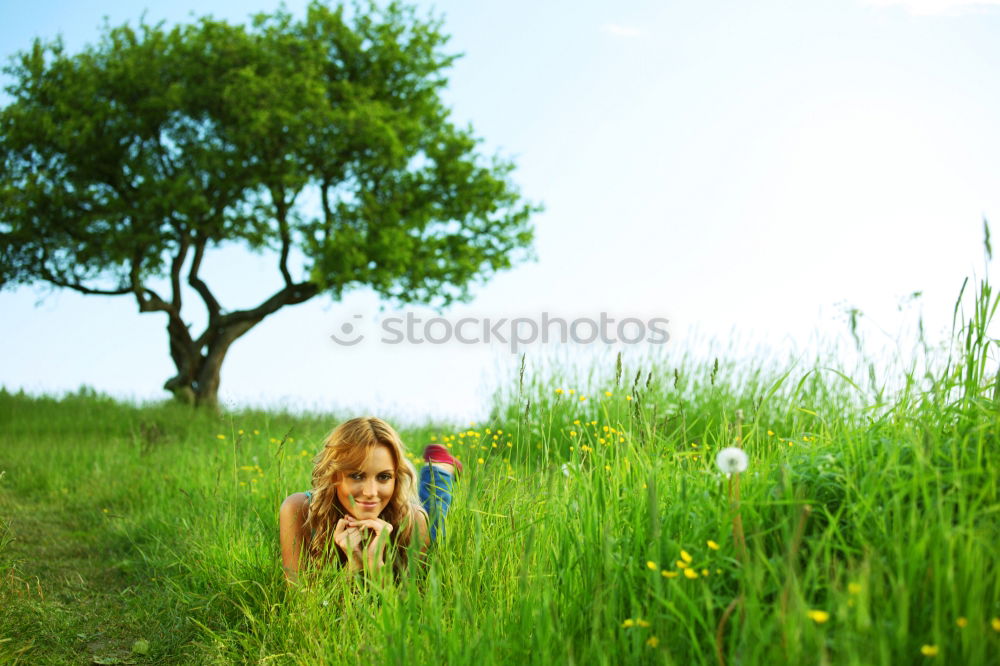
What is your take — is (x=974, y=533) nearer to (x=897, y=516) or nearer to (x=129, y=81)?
(x=897, y=516)

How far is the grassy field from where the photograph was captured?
2.16 m

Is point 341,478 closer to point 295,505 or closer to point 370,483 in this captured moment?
point 370,483

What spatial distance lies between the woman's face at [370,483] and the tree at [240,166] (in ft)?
38.1

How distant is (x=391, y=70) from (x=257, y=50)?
9.22ft

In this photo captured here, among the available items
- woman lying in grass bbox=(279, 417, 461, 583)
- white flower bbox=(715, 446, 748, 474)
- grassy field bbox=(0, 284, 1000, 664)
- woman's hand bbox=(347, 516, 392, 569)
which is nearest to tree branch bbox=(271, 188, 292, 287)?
grassy field bbox=(0, 284, 1000, 664)

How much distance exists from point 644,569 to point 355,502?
160 centimetres

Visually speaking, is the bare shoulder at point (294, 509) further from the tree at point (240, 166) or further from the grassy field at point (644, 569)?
the tree at point (240, 166)

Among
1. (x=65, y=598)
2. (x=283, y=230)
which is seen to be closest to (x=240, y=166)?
(x=283, y=230)

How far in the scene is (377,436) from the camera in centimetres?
399

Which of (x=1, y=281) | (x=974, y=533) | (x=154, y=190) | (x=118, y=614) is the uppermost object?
(x=154, y=190)

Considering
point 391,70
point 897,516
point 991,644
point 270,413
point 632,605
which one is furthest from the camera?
point 391,70

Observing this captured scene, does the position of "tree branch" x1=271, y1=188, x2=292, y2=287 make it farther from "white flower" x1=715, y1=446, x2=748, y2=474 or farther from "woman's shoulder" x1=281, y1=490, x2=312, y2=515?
"white flower" x1=715, y1=446, x2=748, y2=474

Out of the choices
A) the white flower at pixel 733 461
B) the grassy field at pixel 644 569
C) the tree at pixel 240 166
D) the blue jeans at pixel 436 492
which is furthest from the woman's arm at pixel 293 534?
the tree at pixel 240 166

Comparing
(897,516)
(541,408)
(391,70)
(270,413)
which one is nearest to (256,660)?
(897,516)
